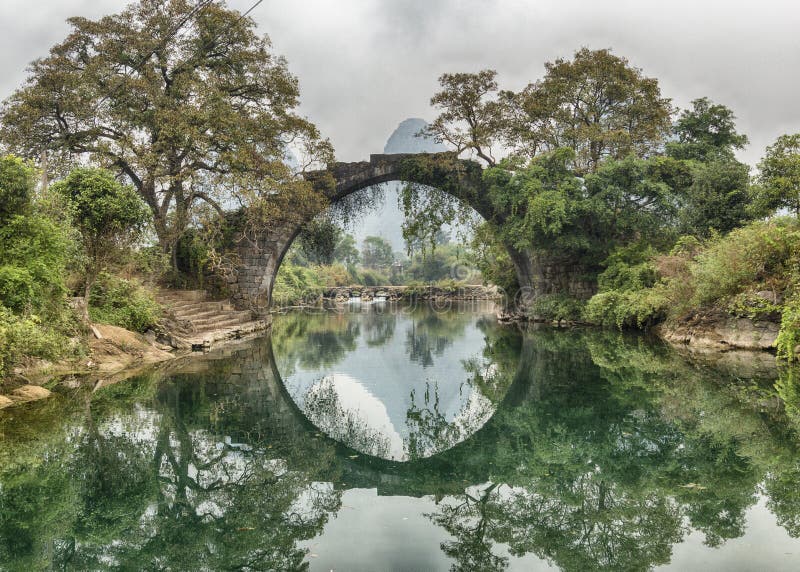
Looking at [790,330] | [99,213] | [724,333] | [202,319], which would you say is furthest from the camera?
[202,319]

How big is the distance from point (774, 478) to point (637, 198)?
561 inches

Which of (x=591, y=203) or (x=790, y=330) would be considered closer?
(x=790, y=330)

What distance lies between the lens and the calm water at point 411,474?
3295 mm

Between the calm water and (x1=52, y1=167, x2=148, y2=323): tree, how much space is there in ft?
8.60

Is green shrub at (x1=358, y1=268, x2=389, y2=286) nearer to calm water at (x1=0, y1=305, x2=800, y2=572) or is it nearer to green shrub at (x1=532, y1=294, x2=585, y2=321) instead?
green shrub at (x1=532, y1=294, x2=585, y2=321)

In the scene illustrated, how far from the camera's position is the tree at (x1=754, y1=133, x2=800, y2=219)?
12445 millimetres

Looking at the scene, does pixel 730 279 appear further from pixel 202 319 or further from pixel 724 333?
pixel 202 319

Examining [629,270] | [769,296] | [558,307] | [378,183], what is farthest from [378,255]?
[769,296]

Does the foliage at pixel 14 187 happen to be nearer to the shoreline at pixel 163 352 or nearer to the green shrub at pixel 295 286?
the shoreline at pixel 163 352

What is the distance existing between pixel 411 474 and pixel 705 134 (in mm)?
18087

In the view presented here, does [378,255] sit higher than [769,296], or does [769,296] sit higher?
[378,255]

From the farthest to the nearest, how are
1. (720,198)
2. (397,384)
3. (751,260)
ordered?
(720,198), (751,260), (397,384)

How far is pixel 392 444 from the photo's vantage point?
5.91 m

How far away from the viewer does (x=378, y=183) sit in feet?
69.1
